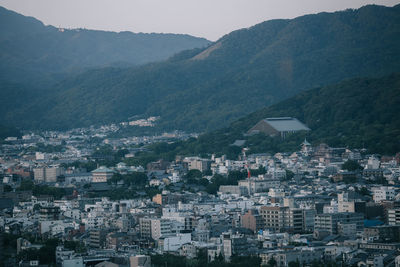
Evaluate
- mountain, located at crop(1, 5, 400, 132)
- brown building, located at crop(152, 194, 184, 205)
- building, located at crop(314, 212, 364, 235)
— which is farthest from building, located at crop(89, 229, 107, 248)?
mountain, located at crop(1, 5, 400, 132)

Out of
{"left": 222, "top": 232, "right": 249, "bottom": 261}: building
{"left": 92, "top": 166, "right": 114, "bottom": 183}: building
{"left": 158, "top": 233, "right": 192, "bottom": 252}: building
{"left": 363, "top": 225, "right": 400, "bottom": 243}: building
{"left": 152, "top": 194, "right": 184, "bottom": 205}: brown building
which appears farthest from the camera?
{"left": 92, "top": 166, "right": 114, "bottom": 183}: building

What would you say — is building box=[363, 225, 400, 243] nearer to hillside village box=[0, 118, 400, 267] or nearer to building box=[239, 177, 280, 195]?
hillside village box=[0, 118, 400, 267]

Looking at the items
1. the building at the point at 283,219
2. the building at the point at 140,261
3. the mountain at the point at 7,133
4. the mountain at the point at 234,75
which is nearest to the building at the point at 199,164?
the building at the point at 283,219

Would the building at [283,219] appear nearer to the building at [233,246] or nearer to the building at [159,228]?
the building at [159,228]

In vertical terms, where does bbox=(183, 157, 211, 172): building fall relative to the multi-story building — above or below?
above

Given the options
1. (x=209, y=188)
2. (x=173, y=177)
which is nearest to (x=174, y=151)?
(x=173, y=177)

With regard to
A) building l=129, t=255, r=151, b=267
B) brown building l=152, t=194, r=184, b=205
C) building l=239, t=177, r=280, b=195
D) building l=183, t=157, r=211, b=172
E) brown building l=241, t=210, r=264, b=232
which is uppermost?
building l=183, t=157, r=211, b=172
